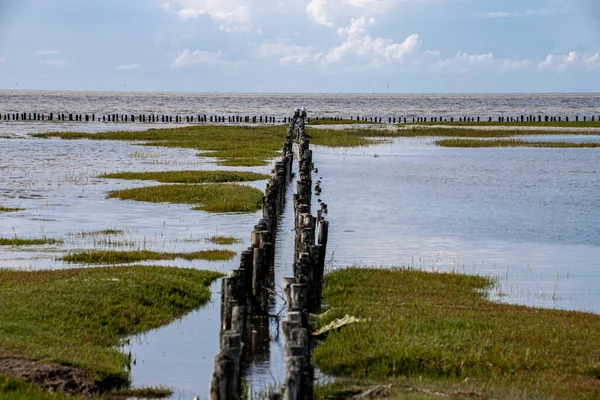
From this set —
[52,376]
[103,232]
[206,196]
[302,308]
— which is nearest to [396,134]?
[206,196]

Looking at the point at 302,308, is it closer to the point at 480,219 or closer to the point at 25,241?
the point at 25,241

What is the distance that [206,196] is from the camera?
2880cm

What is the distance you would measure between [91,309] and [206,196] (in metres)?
15.5

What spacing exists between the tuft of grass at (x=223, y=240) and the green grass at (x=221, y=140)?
18.9 m

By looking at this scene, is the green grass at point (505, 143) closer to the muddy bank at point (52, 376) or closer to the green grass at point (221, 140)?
the green grass at point (221, 140)

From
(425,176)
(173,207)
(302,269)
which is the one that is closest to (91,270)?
(302,269)

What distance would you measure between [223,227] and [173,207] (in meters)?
4.29

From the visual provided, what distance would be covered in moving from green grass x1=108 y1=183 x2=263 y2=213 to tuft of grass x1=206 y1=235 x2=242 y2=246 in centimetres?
454

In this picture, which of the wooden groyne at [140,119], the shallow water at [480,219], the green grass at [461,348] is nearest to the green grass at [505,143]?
the shallow water at [480,219]

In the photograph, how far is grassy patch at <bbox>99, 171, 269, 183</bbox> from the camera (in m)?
33.4

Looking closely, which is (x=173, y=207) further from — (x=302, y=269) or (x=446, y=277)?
(x=302, y=269)

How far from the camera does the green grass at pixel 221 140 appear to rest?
147 ft

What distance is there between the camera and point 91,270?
16641 mm

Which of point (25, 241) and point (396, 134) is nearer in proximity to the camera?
point (25, 241)
